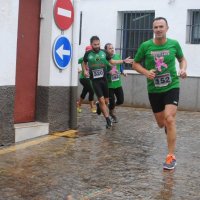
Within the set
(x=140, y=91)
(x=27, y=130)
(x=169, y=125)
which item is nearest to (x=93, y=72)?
(x=27, y=130)

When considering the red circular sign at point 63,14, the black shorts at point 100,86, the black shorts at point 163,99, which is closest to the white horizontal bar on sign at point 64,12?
the red circular sign at point 63,14

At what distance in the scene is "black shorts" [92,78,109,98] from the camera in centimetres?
939

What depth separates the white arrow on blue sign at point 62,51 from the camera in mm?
7879

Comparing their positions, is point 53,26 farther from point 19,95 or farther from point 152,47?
point 152,47

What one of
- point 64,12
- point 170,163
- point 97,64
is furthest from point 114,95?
point 170,163

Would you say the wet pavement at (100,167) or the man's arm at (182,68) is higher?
the man's arm at (182,68)

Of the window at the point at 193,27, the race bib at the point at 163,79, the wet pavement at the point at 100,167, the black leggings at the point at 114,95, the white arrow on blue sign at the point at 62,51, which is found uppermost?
the window at the point at 193,27

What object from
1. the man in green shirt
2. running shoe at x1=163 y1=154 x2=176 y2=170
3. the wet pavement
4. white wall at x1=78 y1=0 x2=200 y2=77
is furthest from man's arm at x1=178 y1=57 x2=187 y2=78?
white wall at x1=78 y1=0 x2=200 y2=77

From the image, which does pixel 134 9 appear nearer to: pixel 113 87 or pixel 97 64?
pixel 113 87

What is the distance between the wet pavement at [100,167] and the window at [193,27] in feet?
16.4

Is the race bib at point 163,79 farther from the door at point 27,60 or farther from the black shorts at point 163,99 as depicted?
the door at point 27,60

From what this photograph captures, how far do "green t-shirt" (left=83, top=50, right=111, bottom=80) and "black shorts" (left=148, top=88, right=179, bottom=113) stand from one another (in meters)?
3.06

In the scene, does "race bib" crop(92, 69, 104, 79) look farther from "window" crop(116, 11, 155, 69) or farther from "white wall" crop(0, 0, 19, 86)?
"window" crop(116, 11, 155, 69)

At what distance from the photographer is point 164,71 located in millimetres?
6207
